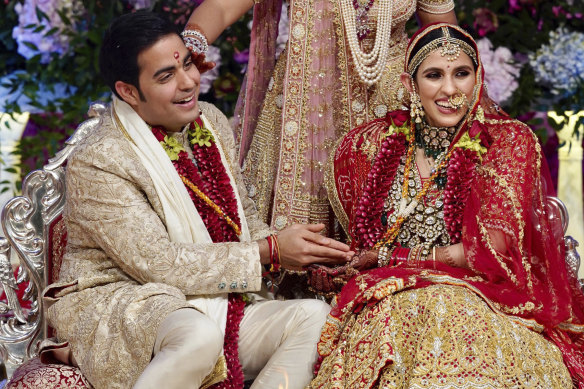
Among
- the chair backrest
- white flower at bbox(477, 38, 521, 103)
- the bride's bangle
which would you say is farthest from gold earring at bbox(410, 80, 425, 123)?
white flower at bbox(477, 38, 521, 103)

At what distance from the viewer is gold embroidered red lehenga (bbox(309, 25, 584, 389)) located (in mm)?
3268

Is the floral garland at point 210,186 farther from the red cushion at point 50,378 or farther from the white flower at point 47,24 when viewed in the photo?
the white flower at point 47,24

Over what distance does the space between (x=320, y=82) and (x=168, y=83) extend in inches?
30.9

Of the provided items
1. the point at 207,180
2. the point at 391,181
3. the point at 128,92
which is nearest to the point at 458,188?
the point at 391,181

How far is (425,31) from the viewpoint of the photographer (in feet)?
12.5

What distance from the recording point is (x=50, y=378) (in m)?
3.56

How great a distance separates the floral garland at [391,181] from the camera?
12.3ft

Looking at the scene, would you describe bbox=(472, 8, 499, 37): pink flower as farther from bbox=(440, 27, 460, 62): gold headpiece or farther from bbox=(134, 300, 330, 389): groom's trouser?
bbox=(134, 300, 330, 389): groom's trouser

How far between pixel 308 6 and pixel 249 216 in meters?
0.90

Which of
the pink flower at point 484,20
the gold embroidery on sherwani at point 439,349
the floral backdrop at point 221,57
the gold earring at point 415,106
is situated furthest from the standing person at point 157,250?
the pink flower at point 484,20

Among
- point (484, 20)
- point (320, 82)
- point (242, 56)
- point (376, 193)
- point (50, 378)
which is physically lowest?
point (50, 378)

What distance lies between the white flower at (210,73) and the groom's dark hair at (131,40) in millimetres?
1668

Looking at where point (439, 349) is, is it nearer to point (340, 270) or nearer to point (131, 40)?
point (340, 270)

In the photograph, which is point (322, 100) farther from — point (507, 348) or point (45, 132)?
point (45, 132)
